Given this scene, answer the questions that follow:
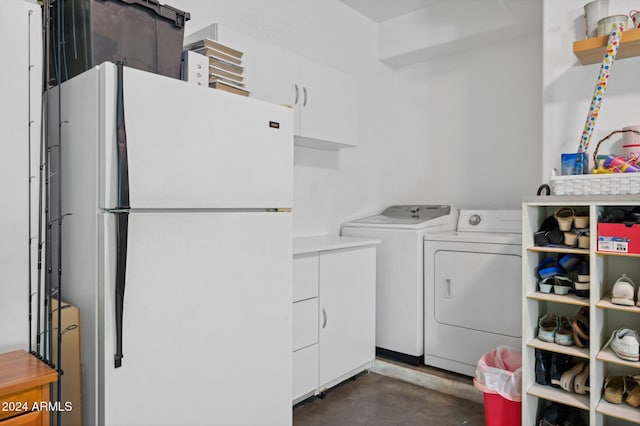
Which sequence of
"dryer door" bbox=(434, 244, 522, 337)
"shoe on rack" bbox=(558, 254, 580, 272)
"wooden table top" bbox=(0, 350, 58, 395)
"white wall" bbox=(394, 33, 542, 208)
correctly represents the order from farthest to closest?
"white wall" bbox=(394, 33, 542, 208), "dryer door" bbox=(434, 244, 522, 337), "shoe on rack" bbox=(558, 254, 580, 272), "wooden table top" bbox=(0, 350, 58, 395)

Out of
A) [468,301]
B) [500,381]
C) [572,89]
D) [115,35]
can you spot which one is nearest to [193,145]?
[115,35]

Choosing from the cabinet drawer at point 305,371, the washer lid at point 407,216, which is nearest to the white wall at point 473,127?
the washer lid at point 407,216

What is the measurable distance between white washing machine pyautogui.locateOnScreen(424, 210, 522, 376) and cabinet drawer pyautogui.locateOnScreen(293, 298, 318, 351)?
0.89m

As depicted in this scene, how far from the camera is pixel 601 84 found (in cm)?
201

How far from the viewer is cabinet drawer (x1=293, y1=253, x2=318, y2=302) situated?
7.77 feet

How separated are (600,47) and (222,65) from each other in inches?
67.6

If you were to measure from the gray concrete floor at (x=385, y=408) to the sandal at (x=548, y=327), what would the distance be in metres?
0.61

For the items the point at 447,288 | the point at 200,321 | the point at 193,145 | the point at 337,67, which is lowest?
the point at 447,288

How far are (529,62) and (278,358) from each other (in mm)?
2725

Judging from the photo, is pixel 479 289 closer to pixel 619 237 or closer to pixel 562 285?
pixel 562 285

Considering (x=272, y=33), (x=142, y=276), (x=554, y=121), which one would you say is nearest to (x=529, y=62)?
(x=554, y=121)

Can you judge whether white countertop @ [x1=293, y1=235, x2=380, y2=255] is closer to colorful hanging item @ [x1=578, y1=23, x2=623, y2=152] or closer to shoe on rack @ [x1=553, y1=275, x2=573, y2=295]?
shoe on rack @ [x1=553, y1=275, x2=573, y2=295]

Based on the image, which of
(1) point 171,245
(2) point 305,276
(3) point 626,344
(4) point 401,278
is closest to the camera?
(1) point 171,245

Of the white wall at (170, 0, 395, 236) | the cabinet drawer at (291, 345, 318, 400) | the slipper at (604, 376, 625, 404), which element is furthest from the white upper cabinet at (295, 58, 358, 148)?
the slipper at (604, 376, 625, 404)
